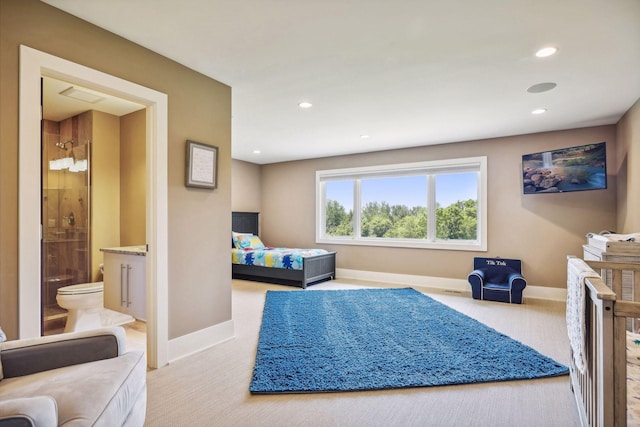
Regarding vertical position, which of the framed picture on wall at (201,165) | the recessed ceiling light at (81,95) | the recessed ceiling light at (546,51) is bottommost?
the framed picture on wall at (201,165)

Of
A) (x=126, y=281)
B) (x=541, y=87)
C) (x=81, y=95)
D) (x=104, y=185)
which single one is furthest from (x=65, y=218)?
(x=541, y=87)

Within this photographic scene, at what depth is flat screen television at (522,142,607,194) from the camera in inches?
152

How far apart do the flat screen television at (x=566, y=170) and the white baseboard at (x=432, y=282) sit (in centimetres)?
150

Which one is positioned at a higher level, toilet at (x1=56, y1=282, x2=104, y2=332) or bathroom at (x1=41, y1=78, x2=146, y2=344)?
bathroom at (x1=41, y1=78, x2=146, y2=344)

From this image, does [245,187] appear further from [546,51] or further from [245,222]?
[546,51]

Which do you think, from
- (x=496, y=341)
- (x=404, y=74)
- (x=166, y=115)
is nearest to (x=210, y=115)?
(x=166, y=115)

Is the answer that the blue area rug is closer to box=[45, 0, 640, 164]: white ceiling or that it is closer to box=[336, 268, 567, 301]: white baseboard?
box=[336, 268, 567, 301]: white baseboard

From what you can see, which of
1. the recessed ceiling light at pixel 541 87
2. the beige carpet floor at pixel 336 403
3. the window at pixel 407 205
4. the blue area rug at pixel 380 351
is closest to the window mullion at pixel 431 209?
the window at pixel 407 205

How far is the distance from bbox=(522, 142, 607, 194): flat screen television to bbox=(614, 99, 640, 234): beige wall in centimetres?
24

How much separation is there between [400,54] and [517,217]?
11.6 ft

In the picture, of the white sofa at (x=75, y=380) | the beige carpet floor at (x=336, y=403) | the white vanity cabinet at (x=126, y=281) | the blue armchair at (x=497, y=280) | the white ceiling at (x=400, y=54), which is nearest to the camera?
the white sofa at (x=75, y=380)

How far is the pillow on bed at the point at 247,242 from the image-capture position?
20.8 feet

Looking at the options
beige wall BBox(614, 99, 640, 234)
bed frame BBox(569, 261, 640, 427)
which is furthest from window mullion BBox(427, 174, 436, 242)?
bed frame BBox(569, 261, 640, 427)

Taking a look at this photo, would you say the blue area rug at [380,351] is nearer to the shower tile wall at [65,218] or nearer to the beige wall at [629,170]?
the beige wall at [629,170]
